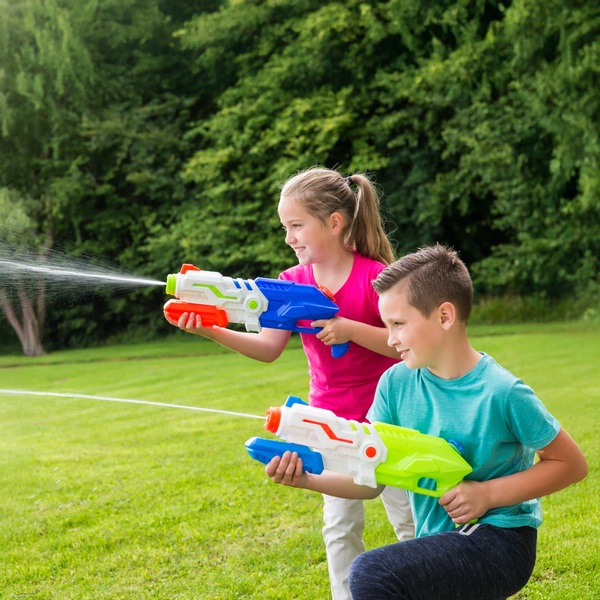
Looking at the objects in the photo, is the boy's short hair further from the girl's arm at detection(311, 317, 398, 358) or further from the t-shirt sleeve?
the girl's arm at detection(311, 317, 398, 358)

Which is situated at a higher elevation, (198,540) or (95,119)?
(95,119)

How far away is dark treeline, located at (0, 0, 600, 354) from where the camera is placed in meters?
16.2

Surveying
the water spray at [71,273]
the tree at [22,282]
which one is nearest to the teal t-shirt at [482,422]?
the water spray at [71,273]

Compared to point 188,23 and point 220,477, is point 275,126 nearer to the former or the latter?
point 188,23

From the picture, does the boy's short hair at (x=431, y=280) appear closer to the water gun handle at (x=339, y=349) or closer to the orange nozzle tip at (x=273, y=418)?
the orange nozzle tip at (x=273, y=418)

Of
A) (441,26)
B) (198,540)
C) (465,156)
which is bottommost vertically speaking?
(198,540)

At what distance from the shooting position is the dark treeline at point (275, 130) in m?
16.2

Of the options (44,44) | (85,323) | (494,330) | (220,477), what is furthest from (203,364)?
(44,44)

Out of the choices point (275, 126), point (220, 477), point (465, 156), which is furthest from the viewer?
point (275, 126)

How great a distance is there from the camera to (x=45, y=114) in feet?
66.5

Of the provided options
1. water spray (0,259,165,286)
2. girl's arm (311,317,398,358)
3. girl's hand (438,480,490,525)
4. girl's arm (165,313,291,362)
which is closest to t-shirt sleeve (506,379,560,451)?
girl's hand (438,480,490,525)

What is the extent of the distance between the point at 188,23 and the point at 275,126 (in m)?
3.43

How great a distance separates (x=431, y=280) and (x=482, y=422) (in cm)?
43

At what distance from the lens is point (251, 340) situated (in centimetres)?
346
